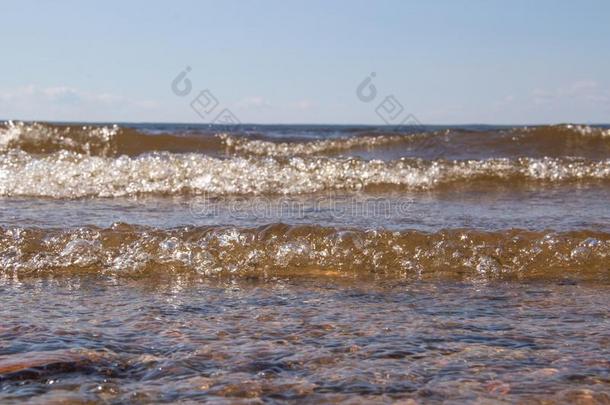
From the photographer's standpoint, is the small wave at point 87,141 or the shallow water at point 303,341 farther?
the small wave at point 87,141

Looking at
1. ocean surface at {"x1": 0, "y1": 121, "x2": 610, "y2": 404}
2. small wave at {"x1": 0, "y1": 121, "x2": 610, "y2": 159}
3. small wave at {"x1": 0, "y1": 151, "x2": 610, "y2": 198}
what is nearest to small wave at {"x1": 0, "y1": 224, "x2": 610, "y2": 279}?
ocean surface at {"x1": 0, "y1": 121, "x2": 610, "y2": 404}

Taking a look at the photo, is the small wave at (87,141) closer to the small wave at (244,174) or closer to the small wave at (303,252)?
the small wave at (244,174)

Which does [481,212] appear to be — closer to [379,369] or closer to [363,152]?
[379,369]

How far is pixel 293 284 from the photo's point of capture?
356 centimetres

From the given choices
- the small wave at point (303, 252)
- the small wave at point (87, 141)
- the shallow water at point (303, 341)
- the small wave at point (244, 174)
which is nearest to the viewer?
the shallow water at point (303, 341)

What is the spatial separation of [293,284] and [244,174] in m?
4.26

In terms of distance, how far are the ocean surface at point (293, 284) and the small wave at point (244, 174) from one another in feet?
0.10

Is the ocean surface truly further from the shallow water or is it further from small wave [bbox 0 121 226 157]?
small wave [bbox 0 121 226 157]

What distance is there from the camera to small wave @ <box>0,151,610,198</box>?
726 cm

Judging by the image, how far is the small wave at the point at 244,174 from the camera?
7258mm

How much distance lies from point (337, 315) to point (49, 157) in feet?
19.0

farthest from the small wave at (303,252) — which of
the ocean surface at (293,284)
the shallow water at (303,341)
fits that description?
the shallow water at (303,341)

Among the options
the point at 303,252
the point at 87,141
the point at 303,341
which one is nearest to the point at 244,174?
the point at 303,252

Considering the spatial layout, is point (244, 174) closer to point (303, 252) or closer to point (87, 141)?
point (303, 252)
